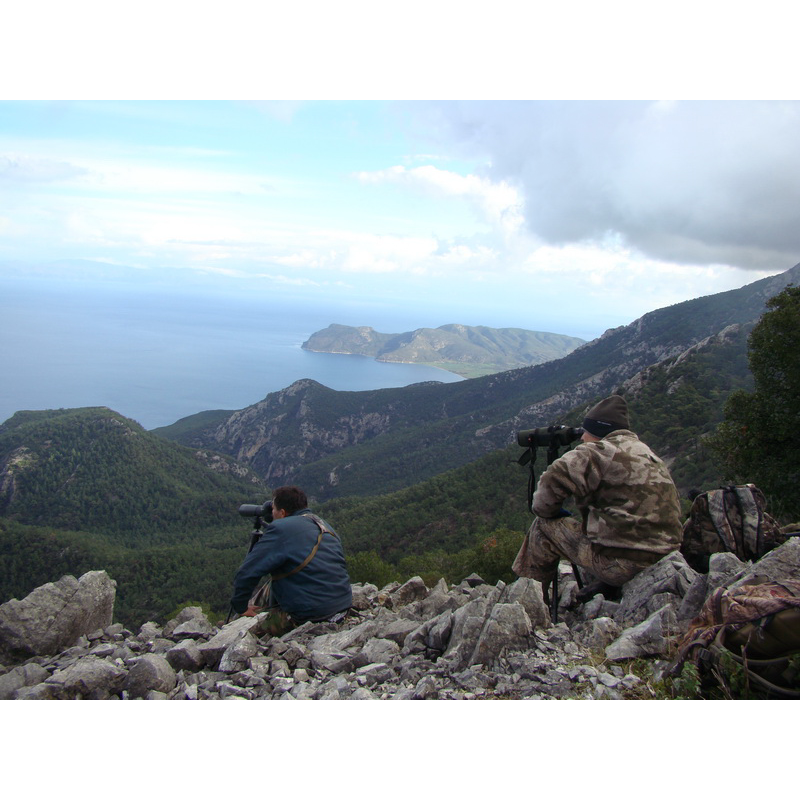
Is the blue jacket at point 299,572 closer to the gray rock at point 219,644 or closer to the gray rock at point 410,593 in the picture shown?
the gray rock at point 219,644

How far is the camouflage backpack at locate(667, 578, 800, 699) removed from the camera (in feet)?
7.47

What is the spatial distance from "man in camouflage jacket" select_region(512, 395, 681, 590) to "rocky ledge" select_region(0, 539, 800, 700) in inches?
7.8

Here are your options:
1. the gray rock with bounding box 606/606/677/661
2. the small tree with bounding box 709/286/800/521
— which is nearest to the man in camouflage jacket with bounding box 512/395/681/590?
the gray rock with bounding box 606/606/677/661

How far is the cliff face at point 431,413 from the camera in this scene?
59.3 metres

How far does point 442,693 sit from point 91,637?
4075 mm

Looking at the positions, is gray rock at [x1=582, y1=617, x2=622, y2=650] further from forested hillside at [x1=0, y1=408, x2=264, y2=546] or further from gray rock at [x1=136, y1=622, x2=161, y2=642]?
forested hillside at [x1=0, y1=408, x2=264, y2=546]

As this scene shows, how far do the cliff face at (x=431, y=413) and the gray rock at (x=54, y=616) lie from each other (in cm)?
5079

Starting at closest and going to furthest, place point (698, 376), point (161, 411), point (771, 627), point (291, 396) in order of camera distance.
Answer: point (771, 627) < point (698, 376) < point (291, 396) < point (161, 411)

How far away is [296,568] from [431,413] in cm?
7759

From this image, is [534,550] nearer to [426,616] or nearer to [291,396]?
[426,616]

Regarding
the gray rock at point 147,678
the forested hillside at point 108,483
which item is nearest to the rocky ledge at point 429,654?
the gray rock at point 147,678

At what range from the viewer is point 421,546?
83.3ft

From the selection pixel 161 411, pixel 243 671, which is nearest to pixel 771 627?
pixel 243 671

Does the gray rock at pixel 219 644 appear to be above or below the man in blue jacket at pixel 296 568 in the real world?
below
